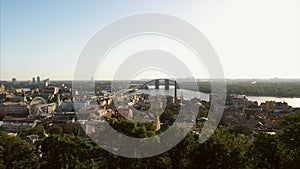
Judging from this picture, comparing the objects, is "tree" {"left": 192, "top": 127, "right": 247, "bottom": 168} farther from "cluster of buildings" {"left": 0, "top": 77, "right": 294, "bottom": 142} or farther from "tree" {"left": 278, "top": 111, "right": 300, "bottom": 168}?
"cluster of buildings" {"left": 0, "top": 77, "right": 294, "bottom": 142}

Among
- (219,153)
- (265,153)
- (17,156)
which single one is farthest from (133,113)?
(265,153)

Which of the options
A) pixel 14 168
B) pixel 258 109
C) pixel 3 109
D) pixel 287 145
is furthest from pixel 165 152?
pixel 3 109

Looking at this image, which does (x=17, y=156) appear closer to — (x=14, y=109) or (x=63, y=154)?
(x=63, y=154)

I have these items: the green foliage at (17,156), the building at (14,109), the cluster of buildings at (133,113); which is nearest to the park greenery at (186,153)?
the green foliage at (17,156)

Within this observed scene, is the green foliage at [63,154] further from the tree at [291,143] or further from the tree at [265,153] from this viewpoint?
the tree at [291,143]

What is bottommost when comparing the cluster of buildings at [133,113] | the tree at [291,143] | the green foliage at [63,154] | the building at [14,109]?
the building at [14,109]

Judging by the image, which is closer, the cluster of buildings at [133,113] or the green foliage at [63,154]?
the green foliage at [63,154]

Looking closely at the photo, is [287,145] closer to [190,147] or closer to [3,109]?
[190,147]

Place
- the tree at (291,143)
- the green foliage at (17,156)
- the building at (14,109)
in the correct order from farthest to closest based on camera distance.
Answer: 1. the building at (14,109)
2. the green foliage at (17,156)
3. the tree at (291,143)
